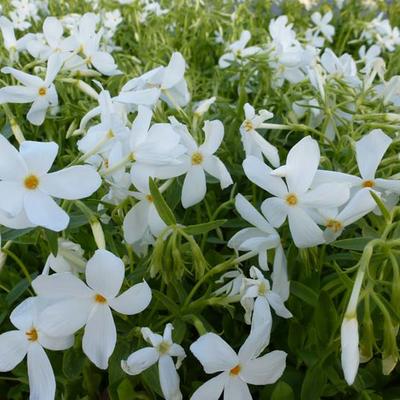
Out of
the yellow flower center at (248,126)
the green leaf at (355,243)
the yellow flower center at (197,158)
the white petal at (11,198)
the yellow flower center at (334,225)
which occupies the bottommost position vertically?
the green leaf at (355,243)

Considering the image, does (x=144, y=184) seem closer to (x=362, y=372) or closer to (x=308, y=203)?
(x=308, y=203)

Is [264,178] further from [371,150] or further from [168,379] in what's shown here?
[168,379]

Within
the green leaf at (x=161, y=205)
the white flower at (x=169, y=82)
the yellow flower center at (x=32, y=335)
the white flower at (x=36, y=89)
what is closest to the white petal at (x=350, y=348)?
the green leaf at (x=161, y=205)

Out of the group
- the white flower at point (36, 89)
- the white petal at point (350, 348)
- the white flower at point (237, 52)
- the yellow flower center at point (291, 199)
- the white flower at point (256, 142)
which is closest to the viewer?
the white petal at point (350, 348)

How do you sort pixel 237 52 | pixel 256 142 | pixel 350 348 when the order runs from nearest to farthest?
1. pixel 350 348
2. pixel 256 142
3. pixel 237 52

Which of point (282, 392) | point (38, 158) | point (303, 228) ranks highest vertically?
point (38, 158)

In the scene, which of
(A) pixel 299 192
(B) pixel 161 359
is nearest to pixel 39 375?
(B) pixel 161 359

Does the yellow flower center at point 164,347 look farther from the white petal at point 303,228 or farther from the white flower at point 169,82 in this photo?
the white flower at point 169,82
